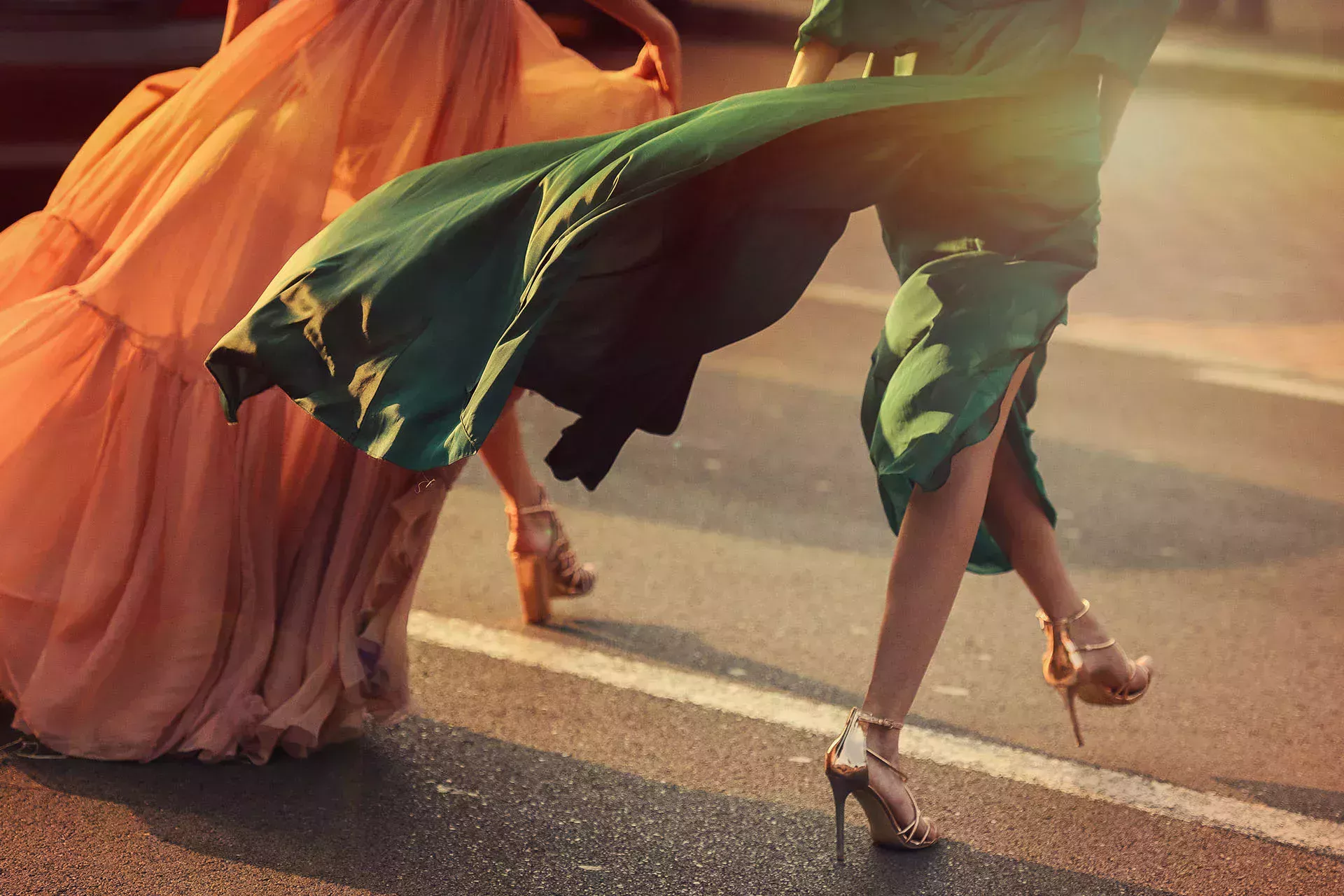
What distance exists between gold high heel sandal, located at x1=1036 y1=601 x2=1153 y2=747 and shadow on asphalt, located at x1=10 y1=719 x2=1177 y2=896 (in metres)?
0.50

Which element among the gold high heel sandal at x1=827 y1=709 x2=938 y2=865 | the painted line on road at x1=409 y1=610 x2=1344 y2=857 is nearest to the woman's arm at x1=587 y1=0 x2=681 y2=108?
the painted line on road at x1=409 y1=610 x2=1344 y2=857

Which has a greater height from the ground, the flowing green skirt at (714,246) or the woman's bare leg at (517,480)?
the flowing green skirt at (714,246)

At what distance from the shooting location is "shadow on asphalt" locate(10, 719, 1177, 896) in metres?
2.75

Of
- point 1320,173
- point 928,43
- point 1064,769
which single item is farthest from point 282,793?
point 1320,173

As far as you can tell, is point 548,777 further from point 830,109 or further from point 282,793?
point 830,109

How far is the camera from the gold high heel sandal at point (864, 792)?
2773mm

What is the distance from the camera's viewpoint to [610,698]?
3541 mm

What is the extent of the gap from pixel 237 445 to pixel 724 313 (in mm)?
1002

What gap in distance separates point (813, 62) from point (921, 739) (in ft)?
4.79

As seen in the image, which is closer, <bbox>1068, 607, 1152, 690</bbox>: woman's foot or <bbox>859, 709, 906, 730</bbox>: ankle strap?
<bbox>859, 709, 906, 730</bbox>: ankle strap

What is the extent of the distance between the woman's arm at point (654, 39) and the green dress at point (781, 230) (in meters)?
0.67

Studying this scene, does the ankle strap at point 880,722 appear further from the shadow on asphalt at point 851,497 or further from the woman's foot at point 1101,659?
the shadow on asphalt at point 851,497

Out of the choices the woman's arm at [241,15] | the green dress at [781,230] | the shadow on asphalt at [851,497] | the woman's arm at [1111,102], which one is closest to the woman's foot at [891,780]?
the green dress at [781,230]

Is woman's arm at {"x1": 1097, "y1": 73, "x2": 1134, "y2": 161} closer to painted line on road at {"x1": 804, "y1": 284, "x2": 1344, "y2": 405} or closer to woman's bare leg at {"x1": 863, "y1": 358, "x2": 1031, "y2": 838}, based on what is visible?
woman's bare leg at {"x1": 863, "y1": 358, "x2": 1031, "y2": 838}
